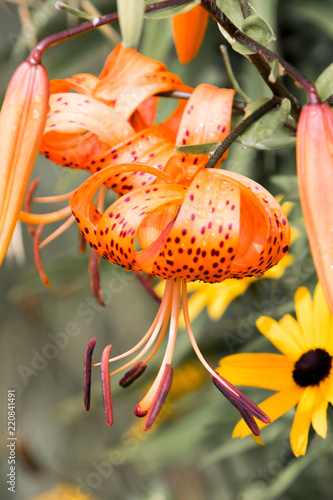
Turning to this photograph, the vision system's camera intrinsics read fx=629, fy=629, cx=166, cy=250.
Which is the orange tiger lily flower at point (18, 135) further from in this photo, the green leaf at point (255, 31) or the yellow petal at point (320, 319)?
the yellow petal at point (320, 319)

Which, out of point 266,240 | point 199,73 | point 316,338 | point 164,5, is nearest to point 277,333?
point 316,338

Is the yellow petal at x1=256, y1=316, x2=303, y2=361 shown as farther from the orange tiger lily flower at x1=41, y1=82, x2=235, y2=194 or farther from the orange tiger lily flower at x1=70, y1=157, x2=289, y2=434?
the orange tiger lily flower at x1=41, y1=82, x2=235, y2=194

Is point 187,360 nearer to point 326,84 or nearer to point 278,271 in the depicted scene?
point 278,271

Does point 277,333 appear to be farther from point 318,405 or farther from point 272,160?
point 272,160

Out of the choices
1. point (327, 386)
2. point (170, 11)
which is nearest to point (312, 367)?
point (327, 386)

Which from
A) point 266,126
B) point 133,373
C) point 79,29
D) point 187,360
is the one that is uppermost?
point 79,29

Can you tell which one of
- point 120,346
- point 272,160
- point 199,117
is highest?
point 199,117

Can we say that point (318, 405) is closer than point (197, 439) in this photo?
Yes
